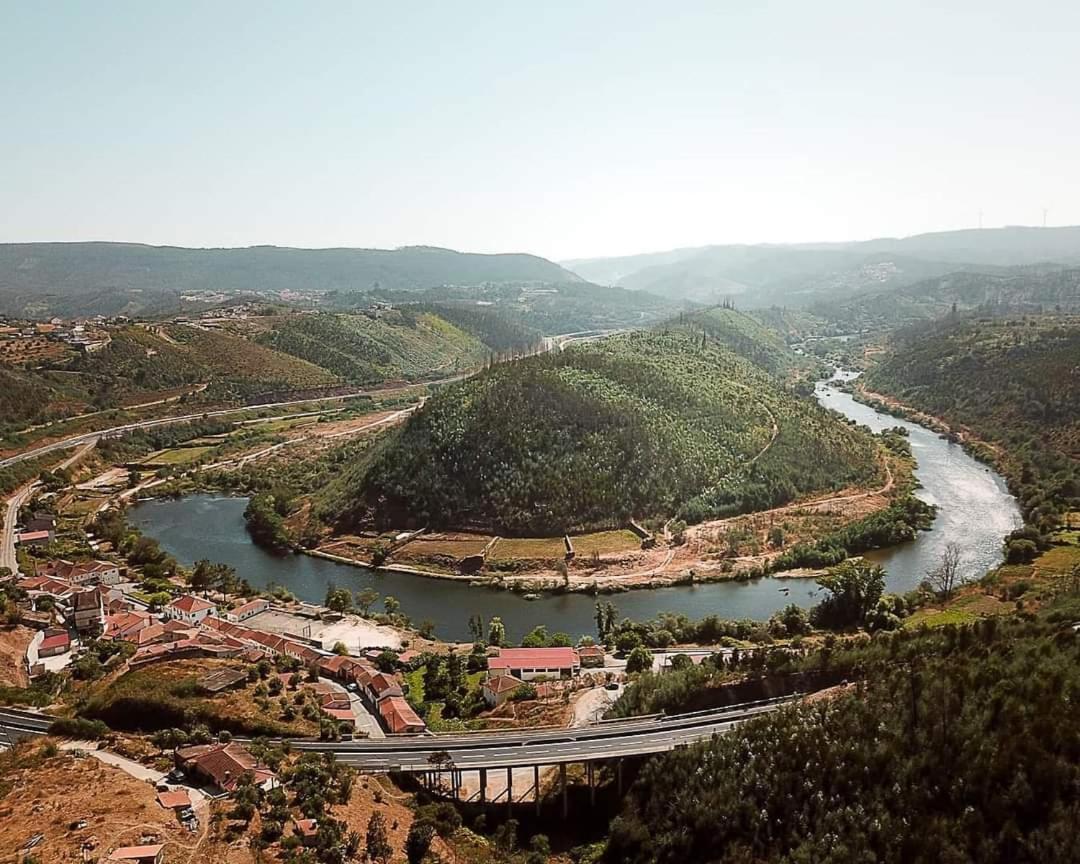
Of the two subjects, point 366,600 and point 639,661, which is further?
point 366,600

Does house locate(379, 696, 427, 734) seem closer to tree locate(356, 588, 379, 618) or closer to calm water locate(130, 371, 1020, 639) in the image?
calm water locate(130, 371, 1020, 639)

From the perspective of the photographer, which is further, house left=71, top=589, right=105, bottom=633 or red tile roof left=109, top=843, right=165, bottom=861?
house left=71, top=589, right=105, bottom=633

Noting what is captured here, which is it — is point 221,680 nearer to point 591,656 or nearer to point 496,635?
point 496,635

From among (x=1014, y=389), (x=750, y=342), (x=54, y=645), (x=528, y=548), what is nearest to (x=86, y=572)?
(x=54, y=645)

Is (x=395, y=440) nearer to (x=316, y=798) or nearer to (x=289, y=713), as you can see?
(x=289, y=713)

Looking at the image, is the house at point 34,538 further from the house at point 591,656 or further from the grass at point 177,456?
the house at point 591,656

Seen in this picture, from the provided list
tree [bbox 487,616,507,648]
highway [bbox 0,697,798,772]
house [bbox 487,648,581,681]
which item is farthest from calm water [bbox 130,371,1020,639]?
highway [bbox 0,697,798,772]
